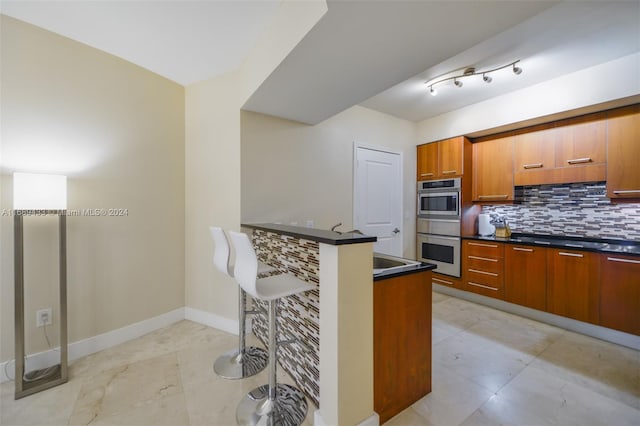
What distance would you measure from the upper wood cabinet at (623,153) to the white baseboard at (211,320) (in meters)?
3.88

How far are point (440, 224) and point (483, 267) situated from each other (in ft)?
2.61

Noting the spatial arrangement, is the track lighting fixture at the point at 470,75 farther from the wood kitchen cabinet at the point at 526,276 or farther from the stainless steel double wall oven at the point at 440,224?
the wood kitchen cabinet at the point at 526,276

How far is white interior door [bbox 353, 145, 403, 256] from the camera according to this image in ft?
11.2

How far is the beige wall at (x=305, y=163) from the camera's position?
247 centimetres

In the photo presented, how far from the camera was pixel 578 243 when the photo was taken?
2.77m

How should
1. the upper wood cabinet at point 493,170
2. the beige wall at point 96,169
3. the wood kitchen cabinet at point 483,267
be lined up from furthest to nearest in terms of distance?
the upper wood cabinet at point 493,170 → the wood kitchen cabinet at point 483,267 → the beige wall at point 96,169

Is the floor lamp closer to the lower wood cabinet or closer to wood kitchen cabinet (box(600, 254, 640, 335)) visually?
the lower wood cabinet

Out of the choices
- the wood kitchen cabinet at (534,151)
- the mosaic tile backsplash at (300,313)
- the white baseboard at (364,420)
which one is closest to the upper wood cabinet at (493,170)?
the wood kitchen cabinet at (534,151)

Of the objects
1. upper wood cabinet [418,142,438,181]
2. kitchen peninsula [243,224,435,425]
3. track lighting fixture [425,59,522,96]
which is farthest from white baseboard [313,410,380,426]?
Result: upper wood cabinet [418,142,438,181]

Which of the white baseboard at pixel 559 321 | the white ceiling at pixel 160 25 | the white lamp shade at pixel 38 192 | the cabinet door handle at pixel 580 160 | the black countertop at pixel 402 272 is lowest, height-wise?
the white baseboard at pixel 559 321

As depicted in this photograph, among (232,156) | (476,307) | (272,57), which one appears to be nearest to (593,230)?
(476,307)

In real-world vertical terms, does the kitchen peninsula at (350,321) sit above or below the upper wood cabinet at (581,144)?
→ below

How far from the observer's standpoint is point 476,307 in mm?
3215

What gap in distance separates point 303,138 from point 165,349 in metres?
2.44
